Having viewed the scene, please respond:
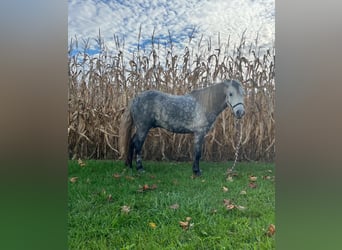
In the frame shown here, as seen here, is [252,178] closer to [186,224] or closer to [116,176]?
[186,224]

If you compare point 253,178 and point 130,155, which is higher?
point 130,155

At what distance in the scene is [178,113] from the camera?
2.53 meters

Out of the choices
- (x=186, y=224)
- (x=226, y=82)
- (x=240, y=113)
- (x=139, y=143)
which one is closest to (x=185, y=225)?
(x=186, y=224)

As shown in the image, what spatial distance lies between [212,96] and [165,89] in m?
0.36

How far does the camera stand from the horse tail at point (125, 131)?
2.52 metres

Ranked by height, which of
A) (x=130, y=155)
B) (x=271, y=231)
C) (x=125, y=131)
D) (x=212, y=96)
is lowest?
(x=271, y=231)

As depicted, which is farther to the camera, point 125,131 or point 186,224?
point 125,131

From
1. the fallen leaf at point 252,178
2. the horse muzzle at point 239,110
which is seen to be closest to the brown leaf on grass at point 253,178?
the fallen leaf at point 252,178

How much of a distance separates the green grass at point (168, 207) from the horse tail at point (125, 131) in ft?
0.35

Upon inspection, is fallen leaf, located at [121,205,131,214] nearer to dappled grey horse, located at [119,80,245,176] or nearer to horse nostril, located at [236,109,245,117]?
dappled grey horse, located at [119,80,245,176]

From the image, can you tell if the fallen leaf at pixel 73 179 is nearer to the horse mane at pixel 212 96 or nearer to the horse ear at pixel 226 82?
the horse mane at pixel 212 96

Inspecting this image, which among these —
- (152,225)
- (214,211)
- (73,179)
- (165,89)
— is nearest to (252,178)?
(214,211)
